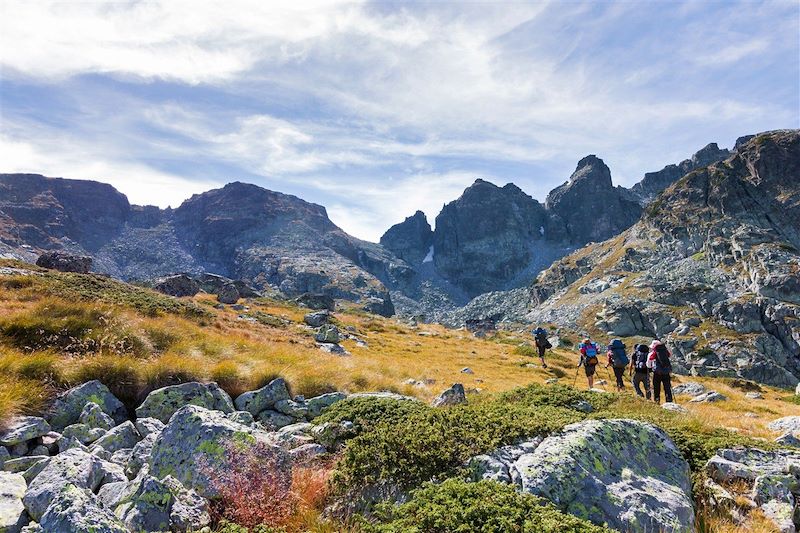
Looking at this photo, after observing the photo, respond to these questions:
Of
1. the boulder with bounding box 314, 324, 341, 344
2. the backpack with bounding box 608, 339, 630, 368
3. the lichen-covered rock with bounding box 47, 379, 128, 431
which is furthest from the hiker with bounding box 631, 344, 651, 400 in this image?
the lichen-covered rock with bounding box 47, 379, 128, 431

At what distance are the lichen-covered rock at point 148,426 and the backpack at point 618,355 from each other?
22.4m

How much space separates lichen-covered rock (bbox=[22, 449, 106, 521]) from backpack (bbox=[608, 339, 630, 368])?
2380 centimetres

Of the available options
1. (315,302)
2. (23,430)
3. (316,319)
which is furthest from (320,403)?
(315,302)

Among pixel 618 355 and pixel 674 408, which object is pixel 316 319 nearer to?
pixel 618 355

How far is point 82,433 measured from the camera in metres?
8.73

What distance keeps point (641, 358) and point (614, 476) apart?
17.4m

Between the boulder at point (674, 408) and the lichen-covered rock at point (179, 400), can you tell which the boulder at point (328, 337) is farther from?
the boulder at point (674, 408)

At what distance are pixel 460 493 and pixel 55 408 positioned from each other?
9.77 meters

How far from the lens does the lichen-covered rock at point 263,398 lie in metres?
11.8

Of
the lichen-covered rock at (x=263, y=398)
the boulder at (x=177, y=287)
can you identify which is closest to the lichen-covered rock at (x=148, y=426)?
the lichen-covered rock at (x=263, y=398)

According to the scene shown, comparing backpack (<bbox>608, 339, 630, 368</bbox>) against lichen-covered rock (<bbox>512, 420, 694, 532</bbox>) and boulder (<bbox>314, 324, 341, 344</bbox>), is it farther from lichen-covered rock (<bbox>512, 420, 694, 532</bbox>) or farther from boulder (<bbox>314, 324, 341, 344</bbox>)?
boulder (<bbox>314, 324, 341, 344</bbox>)

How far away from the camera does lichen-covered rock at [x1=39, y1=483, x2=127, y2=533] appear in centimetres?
451

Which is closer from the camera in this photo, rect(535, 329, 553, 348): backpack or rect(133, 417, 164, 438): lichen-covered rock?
rect(133, 417, 164, 438): lichen-covered rock

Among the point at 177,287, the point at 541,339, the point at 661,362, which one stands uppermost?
the point at 177,287
